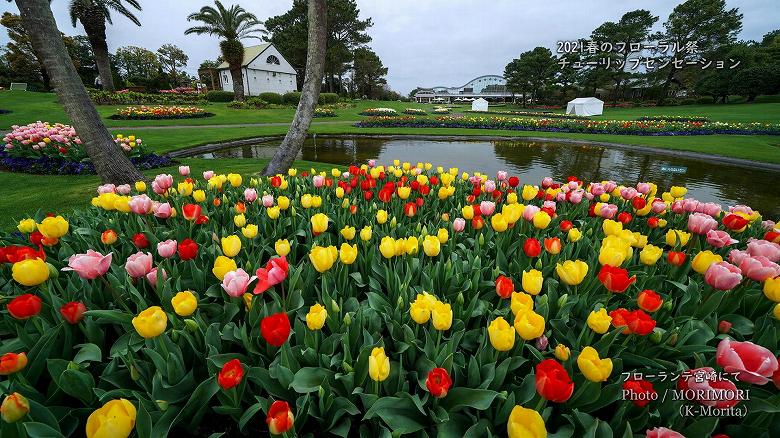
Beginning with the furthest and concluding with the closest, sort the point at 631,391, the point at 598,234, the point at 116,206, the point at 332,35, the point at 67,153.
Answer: the point at 332,35, the point at 67,153, the point at 598,234, the point at 116,206, the point at 631,391

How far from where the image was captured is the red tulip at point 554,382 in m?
1.12

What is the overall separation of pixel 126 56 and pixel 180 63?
8280mm

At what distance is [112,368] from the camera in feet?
5.03

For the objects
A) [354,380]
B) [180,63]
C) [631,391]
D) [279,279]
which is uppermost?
[180,63]

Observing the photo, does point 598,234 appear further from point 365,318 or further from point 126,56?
point 126,56

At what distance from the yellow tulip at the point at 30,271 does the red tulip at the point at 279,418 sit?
4.65 feet

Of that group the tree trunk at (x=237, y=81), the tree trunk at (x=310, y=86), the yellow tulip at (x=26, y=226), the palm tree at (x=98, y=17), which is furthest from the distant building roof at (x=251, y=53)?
the yellow tulip at (x=26, y=226)

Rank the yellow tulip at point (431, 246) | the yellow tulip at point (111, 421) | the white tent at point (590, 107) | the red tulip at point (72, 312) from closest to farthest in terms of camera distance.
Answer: the yellow tulip at point (111, 421), the red tulip at point (72, 312), the yellow tulip at point (431, 246), the white tent at point (590, 107)

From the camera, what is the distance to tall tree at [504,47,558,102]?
5462 cm

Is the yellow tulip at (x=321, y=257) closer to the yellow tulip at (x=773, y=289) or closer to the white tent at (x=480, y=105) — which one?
the yellow tulip at (x=773, y=289)

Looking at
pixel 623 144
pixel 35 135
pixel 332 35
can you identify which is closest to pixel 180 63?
pixel 332 35

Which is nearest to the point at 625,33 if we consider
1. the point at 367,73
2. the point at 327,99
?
the point at 367,73

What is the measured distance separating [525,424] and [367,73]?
6894 centimetres

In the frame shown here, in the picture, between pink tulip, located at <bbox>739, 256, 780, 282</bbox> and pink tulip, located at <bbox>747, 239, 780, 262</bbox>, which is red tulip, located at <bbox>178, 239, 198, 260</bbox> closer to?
pink tulip, located at <bbox>739, 256, 780, 282</bbox>
